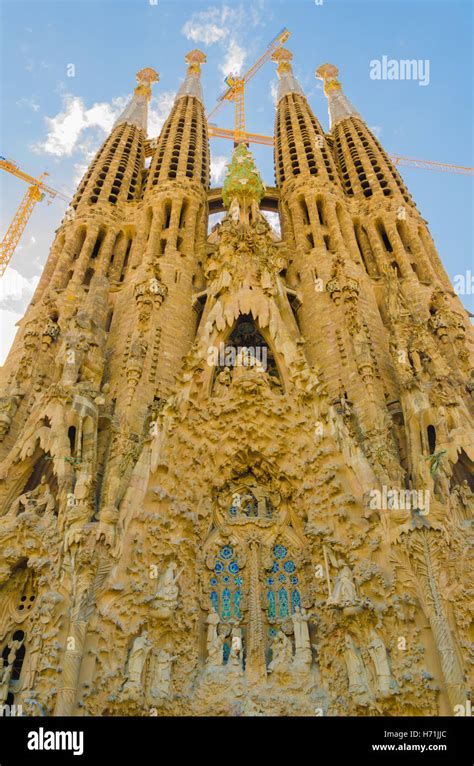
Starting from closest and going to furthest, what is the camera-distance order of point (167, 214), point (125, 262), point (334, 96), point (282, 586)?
1. point (282, 586)
2. point (125, 262)
3. point (167, 214)
4. point (334, 96)

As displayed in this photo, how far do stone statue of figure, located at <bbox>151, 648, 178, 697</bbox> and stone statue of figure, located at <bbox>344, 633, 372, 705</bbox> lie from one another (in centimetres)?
300

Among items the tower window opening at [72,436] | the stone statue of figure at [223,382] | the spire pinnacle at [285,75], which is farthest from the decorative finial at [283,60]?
the tower window opening at [72,436]

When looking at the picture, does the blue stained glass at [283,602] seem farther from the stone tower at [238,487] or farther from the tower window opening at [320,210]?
the tower window opening at [320,210]

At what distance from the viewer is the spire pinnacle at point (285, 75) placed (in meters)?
30.7

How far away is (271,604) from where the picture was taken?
38.8 feet

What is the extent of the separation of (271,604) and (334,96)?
2659cm

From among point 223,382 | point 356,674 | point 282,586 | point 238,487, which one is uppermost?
point 223,382

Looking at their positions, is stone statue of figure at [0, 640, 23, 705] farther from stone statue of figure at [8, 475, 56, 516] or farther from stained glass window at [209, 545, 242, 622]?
stained glass window at [209, 545, 242, 622]

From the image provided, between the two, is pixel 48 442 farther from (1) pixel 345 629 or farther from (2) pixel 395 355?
(2) pixel 395 355

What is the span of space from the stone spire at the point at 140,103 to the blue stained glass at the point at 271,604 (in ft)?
76.2

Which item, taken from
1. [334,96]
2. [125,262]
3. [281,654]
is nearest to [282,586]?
[281,654]

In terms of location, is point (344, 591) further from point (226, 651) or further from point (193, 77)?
point (193, 77)
